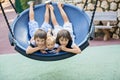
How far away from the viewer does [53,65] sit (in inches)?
216

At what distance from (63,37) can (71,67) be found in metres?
1.66

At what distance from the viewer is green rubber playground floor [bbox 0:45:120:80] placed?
482 centimetres

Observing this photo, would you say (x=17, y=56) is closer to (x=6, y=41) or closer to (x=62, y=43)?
(x=6, y=41)

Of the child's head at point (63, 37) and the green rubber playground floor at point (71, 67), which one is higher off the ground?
the child's head at point (63, 37)

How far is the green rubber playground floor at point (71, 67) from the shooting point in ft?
15.8

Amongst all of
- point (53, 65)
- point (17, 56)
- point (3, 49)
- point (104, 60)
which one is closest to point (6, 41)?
point (3, 49)

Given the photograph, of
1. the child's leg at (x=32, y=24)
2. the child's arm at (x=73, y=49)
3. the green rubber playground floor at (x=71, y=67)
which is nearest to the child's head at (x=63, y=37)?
the child's arm at (x=73, y=49)

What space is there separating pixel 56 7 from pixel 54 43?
1.17 meters

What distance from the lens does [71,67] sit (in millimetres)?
5289

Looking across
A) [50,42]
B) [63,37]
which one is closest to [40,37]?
[50,42]

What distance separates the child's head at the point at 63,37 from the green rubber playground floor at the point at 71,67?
3.63ft

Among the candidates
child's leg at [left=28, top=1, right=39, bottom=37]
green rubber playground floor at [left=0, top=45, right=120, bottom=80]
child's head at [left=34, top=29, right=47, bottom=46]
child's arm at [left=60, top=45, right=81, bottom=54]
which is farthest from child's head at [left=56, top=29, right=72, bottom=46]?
green rubber playground floor at [left=0, top=45, right=120, bottom=80]

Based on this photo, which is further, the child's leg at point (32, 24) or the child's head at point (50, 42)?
the child's leg at point (32, 24)

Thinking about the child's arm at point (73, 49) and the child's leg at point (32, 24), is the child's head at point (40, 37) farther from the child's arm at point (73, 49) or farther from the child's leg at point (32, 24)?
the child's leg at point (32, 24)
